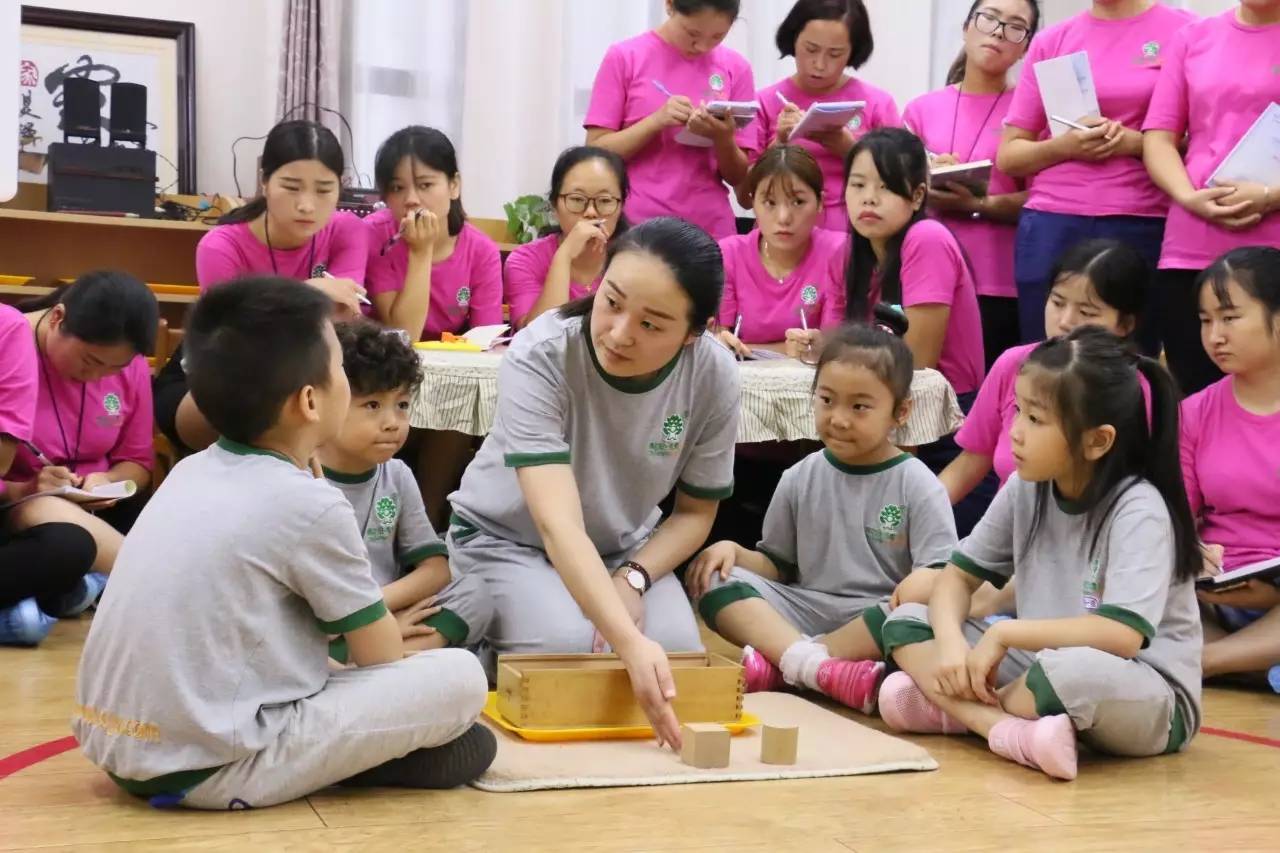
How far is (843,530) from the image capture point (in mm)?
2570

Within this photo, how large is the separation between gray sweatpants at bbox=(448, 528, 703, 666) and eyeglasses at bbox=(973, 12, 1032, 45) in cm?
205

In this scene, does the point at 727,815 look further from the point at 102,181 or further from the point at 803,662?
the point at 102,181

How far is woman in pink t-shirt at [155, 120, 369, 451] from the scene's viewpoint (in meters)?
3.18

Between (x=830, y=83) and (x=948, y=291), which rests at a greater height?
(x=830, y=83)

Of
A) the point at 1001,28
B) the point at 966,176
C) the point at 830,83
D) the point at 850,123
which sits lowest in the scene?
the point at 966,176

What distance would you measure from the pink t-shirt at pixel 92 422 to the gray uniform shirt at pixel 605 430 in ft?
3.41

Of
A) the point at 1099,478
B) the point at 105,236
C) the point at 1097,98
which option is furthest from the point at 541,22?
the point at 1099,478

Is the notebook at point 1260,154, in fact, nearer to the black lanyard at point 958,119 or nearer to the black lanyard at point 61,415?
the black lanyard at point 958,119

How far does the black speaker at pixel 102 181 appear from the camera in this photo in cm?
442

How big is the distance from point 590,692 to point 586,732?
2.1 inches

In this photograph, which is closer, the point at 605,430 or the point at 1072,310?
the point at 605,430

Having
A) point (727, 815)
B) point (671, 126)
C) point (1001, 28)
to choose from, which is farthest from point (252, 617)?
point (1001, 28)

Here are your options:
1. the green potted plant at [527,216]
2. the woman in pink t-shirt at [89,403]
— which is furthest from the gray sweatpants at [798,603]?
the green potted plant at [527,216]

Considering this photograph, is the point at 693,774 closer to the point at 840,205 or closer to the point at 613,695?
the point at 613,695
